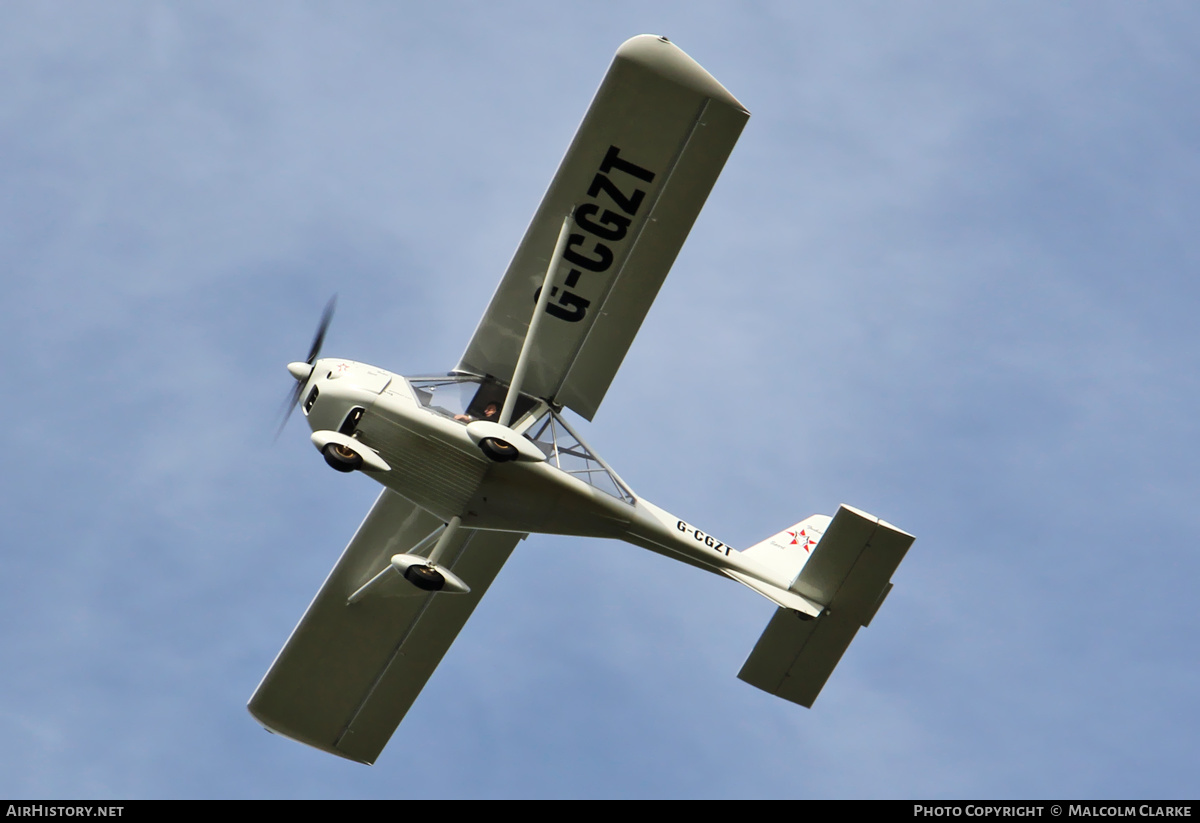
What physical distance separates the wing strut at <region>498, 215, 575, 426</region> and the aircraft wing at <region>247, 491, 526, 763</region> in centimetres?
258

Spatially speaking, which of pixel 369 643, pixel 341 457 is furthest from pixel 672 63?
pixel 369 643

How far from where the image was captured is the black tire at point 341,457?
11867 mm

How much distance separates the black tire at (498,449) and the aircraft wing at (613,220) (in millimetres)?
2023

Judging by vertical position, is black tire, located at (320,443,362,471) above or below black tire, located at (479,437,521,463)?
below

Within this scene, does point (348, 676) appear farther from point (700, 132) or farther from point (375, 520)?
point (700, 132)

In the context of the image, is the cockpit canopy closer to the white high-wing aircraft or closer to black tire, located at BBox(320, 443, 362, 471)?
the white high-wing aircraft

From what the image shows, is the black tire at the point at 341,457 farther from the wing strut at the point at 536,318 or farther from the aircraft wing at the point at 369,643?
the aircraft wing at the point at 369,643

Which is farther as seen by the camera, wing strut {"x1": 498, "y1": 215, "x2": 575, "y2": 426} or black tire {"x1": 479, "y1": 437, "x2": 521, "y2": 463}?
wing strut {"x1": 498, "y1": 215, "x2": 575, "y2": 426}

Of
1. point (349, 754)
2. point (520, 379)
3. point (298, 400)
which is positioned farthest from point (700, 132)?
point (349, 754)

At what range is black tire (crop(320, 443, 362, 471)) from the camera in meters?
11.9

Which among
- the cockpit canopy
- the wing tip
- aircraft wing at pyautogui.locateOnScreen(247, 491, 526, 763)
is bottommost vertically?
aircraft wing at pyautogui.locateOnScreen(247, 491, 526, 763)

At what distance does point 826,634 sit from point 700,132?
566cm

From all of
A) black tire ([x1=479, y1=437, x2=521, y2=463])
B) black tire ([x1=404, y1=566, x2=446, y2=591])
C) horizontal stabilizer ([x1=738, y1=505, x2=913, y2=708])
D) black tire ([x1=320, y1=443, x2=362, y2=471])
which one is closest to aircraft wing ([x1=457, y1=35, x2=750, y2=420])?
black tire ([x1=479, y1=437, x2=521, y2=463])
